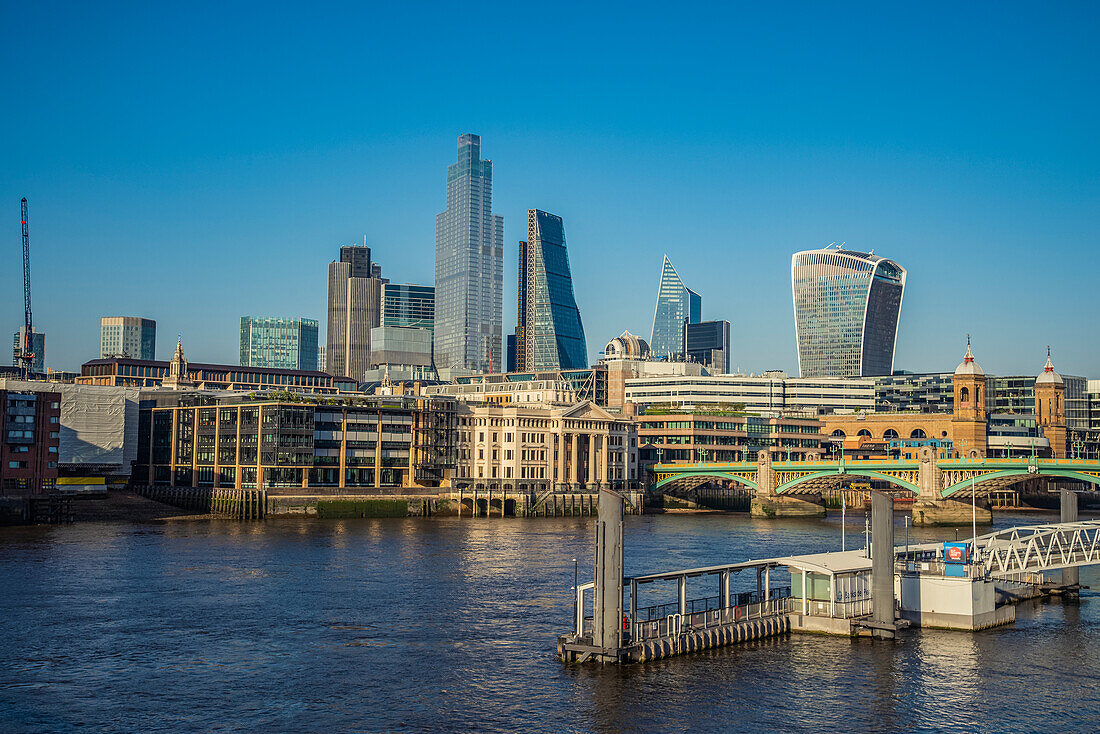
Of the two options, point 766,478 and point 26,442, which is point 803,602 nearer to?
point 26,442

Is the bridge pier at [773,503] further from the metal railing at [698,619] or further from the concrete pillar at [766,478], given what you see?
the metal railing at [698,619]

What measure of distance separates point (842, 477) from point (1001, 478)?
23860 millimetres

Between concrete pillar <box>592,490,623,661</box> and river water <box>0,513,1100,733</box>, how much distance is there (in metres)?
2.76

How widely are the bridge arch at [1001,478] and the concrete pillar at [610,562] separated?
115950 millimetres

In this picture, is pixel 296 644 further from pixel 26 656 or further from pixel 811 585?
pixel 811 585

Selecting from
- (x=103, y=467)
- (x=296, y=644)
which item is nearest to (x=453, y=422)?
(x=103, y=467)

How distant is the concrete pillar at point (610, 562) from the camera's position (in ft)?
182

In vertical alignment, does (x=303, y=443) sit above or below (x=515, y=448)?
above

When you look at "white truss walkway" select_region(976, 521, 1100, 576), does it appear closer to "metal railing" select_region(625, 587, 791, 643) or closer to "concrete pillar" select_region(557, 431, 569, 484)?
"metal railing" select_region(625, 587, 791, 643)

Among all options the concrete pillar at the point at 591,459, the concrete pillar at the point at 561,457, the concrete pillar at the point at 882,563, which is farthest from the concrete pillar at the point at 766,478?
the concrete pillar at the point at 882,563

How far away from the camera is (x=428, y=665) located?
6116 cm

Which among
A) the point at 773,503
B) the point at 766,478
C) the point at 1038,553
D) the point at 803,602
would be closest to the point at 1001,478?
the point at 773,503

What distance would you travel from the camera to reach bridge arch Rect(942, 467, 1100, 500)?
15438 cm

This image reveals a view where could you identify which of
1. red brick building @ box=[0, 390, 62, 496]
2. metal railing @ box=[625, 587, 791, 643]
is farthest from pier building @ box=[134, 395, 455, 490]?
metal railing @ box=[625, 587, 791, 643]
